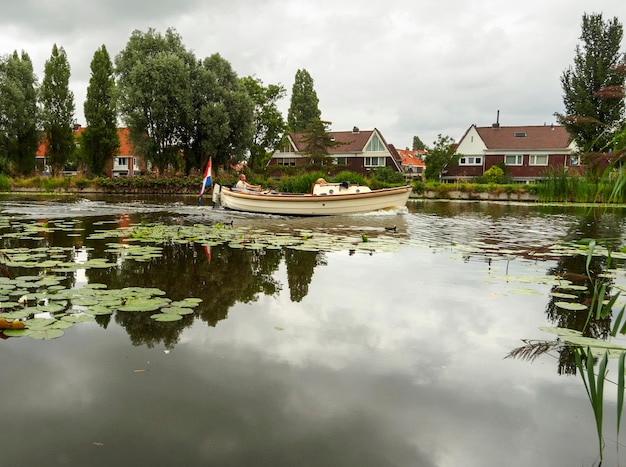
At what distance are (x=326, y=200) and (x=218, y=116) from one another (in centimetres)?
2655

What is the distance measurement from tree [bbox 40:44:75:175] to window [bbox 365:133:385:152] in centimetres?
3340

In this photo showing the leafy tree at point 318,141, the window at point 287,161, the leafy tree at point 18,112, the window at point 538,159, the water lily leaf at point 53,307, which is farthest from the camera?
the window at point 287,161

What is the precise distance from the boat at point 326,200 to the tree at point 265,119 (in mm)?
44301

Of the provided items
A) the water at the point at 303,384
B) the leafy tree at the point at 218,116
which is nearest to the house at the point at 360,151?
the leafy tree at the point at 218,116

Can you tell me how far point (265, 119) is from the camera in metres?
63.0

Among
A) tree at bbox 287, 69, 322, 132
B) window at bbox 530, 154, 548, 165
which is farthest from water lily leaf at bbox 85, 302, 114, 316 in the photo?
tree at bbox 287, 69, 322, 132

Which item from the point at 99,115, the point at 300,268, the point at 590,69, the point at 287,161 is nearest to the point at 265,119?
the point at 287,161

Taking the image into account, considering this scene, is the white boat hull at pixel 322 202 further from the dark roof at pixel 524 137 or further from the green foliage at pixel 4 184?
the dark roof at pixel 524 137

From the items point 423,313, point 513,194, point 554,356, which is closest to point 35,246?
point 423,313

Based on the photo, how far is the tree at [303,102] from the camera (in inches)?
2648

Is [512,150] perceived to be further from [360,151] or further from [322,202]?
[322,202]

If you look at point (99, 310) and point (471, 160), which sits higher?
point (471, 160)

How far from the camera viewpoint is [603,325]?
4.50 m

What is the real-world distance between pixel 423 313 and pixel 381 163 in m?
55.7
